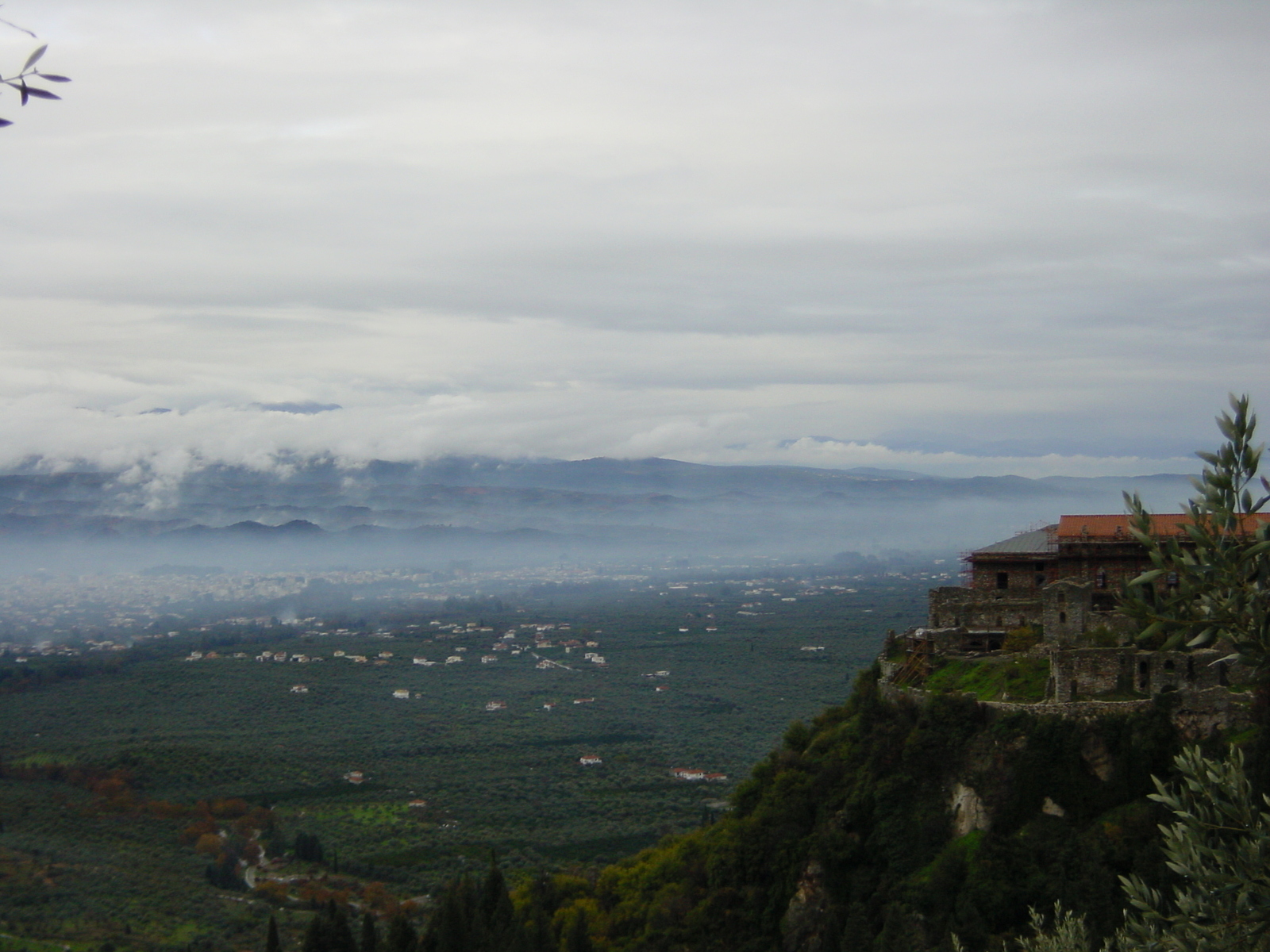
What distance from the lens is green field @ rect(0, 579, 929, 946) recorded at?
6850 cm

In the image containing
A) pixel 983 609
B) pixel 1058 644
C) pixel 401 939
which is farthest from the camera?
pixel 401 939

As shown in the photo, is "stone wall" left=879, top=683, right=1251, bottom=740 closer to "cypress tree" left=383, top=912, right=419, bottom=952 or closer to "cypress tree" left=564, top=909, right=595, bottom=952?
"cypress tree" left=564, top=909, right=595, bottom=952

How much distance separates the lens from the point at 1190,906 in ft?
36.8

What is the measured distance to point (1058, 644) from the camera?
116 ft

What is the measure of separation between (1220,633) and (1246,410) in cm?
231

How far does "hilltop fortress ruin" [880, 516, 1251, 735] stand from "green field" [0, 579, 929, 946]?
3129cm

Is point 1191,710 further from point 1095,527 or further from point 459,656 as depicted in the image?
point 459,656

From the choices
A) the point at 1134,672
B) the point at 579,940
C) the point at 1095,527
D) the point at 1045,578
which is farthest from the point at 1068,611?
the point at 579,940

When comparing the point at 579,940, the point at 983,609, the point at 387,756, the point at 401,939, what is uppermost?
the point at 983,609

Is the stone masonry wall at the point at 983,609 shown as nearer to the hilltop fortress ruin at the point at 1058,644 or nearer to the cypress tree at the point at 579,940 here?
the hilltop fortress ruin at the point at 1058,644

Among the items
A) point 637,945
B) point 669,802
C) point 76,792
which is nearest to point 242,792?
point 76,792

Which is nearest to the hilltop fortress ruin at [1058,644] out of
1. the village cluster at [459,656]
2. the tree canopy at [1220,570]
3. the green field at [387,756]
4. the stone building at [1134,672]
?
the stone building at [1134,672]

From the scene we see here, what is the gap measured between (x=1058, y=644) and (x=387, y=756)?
79915mm

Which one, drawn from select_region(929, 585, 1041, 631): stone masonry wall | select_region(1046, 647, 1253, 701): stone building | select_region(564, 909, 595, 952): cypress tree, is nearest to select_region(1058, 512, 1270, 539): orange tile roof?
select_region(929, 585, 1041, 631): stone masonry wall
